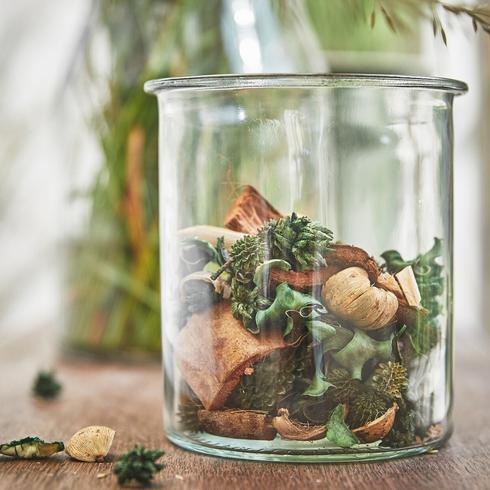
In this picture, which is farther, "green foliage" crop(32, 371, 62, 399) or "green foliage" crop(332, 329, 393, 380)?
"green foliage" crop(32, 371, 62, 399)

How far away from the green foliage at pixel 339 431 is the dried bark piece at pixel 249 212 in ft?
0.37

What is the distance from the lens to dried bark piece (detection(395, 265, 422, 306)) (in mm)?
567

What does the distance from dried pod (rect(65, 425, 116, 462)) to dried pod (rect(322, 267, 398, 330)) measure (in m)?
0.17

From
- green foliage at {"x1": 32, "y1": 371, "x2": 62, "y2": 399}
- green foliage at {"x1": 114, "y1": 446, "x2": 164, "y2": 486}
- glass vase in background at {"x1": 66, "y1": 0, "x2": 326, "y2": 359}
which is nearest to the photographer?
green foliage at {"x1": 114, "y1": 446, "x2": 164, "y2": 486}

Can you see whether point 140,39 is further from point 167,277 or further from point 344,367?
point 344,367

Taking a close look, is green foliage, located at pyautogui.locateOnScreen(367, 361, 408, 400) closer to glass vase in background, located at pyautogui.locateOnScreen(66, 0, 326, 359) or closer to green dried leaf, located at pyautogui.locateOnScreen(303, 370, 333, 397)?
green dried leaf, located at pyautogui.locateOnScreen(303, 370, 333, 397)

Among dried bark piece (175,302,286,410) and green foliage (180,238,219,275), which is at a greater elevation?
green foliage (180,238,219,275)

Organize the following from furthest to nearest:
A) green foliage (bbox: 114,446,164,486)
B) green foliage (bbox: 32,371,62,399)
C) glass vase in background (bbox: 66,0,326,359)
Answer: glass vase in background (bbox: 66,0,326,359), green foliage (bbox: 32,371,62,399), green foliage (bbox: 114,446,164,486)

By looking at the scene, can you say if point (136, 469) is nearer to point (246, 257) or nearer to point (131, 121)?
point (246, 257)

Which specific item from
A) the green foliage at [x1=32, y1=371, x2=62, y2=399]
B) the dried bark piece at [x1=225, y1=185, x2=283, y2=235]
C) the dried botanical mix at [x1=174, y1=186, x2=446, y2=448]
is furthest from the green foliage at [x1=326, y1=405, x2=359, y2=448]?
the green foliage at [x1=32, y1=371, x2=62, y2=399]

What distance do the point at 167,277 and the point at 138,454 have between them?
0.13m

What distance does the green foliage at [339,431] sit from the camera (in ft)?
1.77

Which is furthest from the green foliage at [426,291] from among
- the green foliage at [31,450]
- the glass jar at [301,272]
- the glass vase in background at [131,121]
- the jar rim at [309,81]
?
the glass vase in background at [131,121]

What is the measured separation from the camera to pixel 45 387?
0.80m
